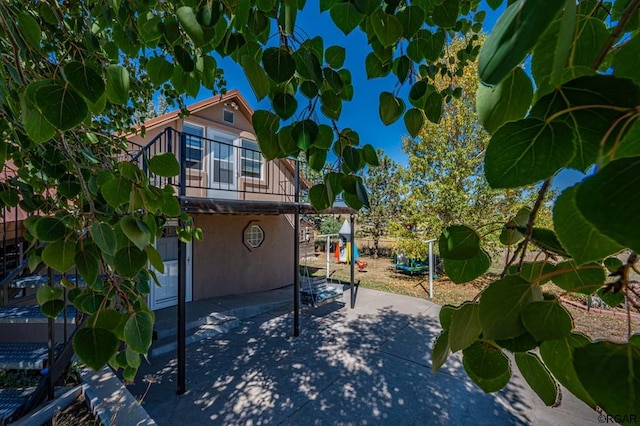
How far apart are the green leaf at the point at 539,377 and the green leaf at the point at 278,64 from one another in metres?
0.66

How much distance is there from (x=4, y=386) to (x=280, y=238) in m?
5.95

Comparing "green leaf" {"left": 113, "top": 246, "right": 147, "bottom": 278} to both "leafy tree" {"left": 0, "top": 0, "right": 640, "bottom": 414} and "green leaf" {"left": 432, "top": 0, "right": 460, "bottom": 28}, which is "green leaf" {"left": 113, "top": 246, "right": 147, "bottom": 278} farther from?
"green leaf" {"left": 432, "top": 0, "right": 460, "bottom": 28}

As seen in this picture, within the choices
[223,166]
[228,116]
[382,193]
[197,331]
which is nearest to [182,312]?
[197,331]

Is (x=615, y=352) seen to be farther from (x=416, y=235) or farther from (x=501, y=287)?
(x=416, y=235)

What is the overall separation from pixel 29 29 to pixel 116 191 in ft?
1.34

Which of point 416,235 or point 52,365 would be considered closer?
point 52,365

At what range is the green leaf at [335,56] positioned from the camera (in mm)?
799

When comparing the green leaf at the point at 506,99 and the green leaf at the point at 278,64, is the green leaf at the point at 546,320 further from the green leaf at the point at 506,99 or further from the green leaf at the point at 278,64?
the green leaf at the point at 278,64

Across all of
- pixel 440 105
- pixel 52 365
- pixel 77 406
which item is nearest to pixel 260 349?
pixel 77 406

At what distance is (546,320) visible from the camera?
0.31 m

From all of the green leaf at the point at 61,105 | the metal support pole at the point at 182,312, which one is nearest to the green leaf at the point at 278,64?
the green leaf at the point at 61,105

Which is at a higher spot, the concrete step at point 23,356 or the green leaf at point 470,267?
the green leaf at point 470,267

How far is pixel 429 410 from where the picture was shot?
277cm

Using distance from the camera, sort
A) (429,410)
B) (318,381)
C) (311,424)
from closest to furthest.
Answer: (311,424) → (429,410) → (318,381)
